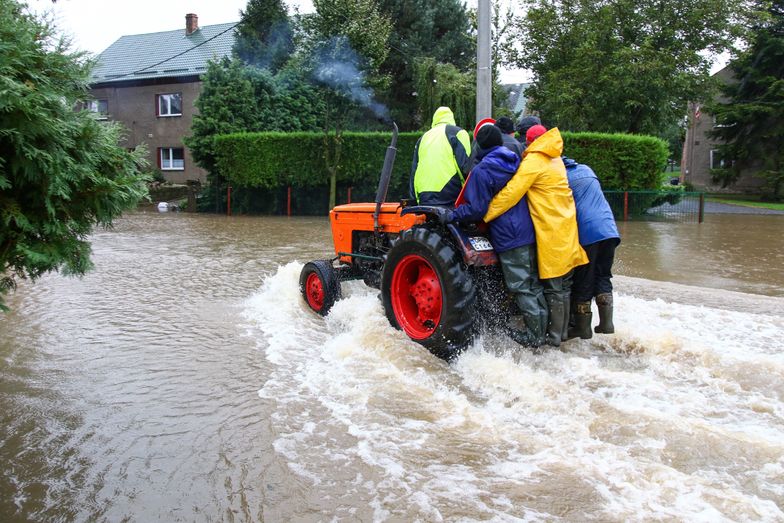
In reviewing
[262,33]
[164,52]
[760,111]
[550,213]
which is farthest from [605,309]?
[164,52]

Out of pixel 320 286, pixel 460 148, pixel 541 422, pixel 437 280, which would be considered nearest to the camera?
pixel 541 422

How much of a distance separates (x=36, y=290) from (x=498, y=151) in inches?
237

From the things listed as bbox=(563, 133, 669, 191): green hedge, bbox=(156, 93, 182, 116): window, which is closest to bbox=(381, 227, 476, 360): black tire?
bbox=(563, 133, 669, 191): green hedge

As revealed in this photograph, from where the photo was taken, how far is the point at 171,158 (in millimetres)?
31500

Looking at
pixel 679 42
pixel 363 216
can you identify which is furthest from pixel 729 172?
pixel 363 216

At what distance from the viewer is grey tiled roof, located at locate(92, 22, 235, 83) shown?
31.0 meters

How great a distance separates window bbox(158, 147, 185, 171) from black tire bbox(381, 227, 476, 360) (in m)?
28.0

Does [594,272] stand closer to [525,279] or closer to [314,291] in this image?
[525,279]

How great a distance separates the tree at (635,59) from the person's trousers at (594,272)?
2081 centimetres

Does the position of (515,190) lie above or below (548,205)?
above

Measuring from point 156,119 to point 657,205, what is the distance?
2271 centimetres

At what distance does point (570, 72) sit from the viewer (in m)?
25.8

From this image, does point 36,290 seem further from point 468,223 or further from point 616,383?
point 616,383

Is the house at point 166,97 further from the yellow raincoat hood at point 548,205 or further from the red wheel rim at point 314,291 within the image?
the yellow raincoat hood at point 548,205
